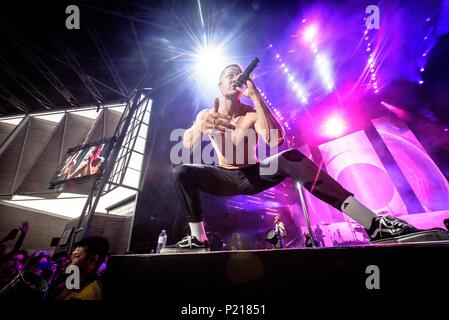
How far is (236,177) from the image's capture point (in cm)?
167

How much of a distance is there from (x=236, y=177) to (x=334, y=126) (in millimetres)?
9145

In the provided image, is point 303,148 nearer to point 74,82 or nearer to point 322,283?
point 322,283

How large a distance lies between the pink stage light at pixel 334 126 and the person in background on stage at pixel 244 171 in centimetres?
837

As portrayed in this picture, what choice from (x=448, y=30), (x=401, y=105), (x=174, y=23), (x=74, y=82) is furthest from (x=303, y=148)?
(x=74, y=82)

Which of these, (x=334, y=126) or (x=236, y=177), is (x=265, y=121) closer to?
(x=236, y=177)

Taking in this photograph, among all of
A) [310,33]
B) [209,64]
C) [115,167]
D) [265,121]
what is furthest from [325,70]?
[115,167]

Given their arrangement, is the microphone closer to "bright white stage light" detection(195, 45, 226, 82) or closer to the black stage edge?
the black stage edge

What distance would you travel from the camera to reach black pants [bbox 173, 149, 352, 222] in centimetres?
143

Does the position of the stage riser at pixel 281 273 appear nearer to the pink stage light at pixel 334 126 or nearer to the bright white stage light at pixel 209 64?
the bright white stage light at pixel 209 64

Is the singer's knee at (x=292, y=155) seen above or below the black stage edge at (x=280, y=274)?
above

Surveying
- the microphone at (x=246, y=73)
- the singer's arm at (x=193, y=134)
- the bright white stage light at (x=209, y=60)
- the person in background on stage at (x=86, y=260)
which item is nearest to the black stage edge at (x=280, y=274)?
the singer's arm at (x=193, y=134)

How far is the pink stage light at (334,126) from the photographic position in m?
8.68

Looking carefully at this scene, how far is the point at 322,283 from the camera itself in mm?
733

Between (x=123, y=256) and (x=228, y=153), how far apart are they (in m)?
1.16
